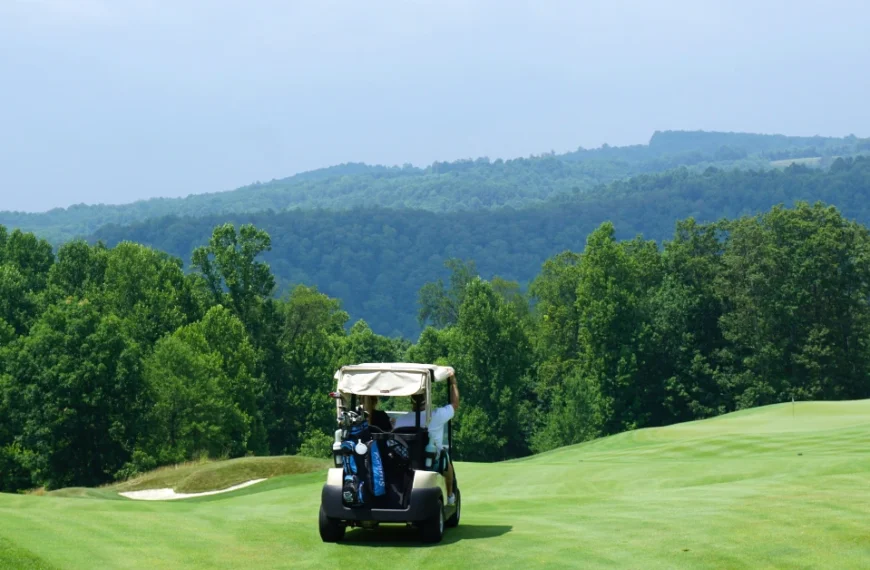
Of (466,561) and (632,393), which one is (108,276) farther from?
(466,561)

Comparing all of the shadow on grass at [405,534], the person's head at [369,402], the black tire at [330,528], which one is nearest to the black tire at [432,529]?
the shadow on grass at [405,534]

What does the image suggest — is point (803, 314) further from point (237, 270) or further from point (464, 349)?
point (237, 270)

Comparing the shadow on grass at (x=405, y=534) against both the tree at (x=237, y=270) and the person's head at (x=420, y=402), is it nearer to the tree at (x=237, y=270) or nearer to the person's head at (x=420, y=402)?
the person's head at (x=420, y=402)

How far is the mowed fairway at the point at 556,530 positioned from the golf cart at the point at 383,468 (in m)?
0.43

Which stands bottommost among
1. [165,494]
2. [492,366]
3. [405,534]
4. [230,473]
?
[492,366]

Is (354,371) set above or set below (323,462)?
above

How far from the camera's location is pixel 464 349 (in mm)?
92500

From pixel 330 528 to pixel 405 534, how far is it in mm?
1360

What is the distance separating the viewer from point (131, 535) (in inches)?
670

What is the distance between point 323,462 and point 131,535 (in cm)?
2473

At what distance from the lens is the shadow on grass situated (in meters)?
16.6

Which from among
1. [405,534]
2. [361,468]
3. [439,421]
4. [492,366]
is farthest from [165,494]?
[492,366]

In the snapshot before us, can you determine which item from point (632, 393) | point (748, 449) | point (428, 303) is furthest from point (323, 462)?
point (428, 303)

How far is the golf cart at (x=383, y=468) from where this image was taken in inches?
634
